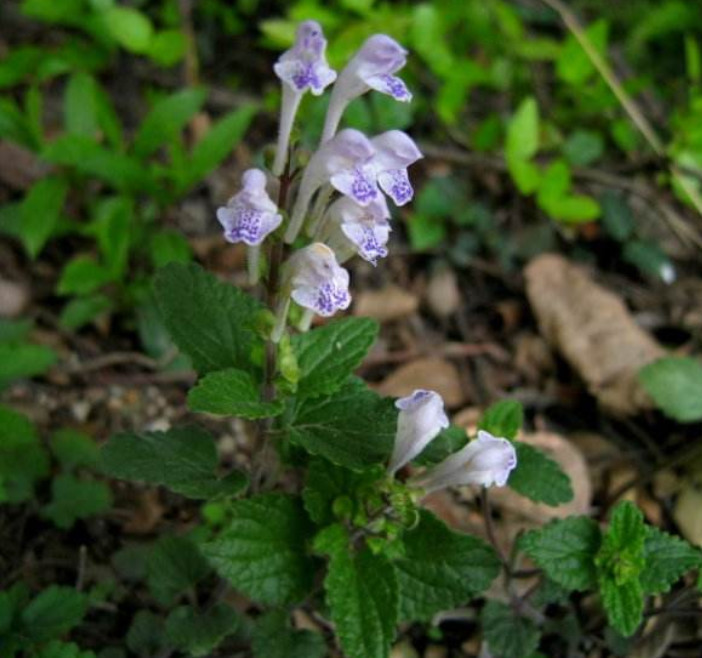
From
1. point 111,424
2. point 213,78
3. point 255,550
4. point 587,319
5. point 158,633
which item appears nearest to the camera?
point 255,550

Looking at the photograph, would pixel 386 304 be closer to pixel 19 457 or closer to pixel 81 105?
pixel 81 105

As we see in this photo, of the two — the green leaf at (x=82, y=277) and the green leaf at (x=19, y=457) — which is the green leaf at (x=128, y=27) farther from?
the green leaf at (x=19, y=457)

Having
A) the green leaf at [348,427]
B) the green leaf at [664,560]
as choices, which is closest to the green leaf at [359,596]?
the green leaf at [348,427]

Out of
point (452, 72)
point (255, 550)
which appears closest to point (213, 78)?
point (452, 72)

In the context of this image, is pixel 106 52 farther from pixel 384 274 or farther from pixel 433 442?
pixel 433 442

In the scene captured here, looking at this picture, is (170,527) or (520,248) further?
(520,248)

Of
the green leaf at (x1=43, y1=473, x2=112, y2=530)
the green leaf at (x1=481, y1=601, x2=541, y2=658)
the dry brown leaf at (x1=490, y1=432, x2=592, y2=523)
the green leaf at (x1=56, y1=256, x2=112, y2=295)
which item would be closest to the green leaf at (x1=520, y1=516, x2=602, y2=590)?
the green leaf at (x1=481, y1=601, x2=541, y2=658)

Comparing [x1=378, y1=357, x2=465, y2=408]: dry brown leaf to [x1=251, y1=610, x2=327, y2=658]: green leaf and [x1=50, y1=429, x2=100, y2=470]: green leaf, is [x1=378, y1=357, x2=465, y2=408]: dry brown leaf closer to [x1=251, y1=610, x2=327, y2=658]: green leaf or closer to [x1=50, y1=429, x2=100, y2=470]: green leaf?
[x1=50, y1=429, x2=100, y2=470]: green leaf

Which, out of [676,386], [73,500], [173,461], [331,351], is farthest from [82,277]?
[676,386]
